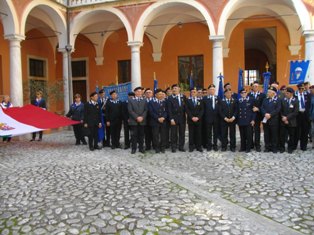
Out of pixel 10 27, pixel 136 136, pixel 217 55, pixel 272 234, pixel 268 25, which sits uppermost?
pixel 268 25

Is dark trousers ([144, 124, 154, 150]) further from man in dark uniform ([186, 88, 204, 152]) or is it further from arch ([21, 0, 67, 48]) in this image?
arch ([21, 0, 67, 48])

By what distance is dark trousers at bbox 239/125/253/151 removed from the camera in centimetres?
822

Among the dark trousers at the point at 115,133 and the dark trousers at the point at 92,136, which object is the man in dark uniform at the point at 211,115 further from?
the dark trousers at the point at 92,136

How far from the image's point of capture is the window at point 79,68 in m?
20.8

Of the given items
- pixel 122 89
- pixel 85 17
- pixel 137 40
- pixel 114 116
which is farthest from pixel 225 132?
pixel 85 17

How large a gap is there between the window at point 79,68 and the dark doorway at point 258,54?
10.4m

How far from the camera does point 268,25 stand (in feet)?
57.1

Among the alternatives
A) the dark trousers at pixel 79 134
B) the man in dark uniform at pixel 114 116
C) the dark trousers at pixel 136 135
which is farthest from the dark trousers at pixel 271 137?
the dark trousers at pixel 79 134

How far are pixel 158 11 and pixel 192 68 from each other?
15.9ft

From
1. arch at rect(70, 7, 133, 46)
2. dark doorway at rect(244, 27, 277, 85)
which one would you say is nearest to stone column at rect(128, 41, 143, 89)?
arch at rect(70, 7, 133, 46)

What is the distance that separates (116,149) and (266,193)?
509cm

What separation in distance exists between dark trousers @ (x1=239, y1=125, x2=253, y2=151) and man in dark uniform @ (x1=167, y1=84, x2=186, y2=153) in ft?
4.93

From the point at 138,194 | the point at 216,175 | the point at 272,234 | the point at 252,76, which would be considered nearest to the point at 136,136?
the point at 216,175

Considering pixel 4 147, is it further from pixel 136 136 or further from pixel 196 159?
pixel 196 159
